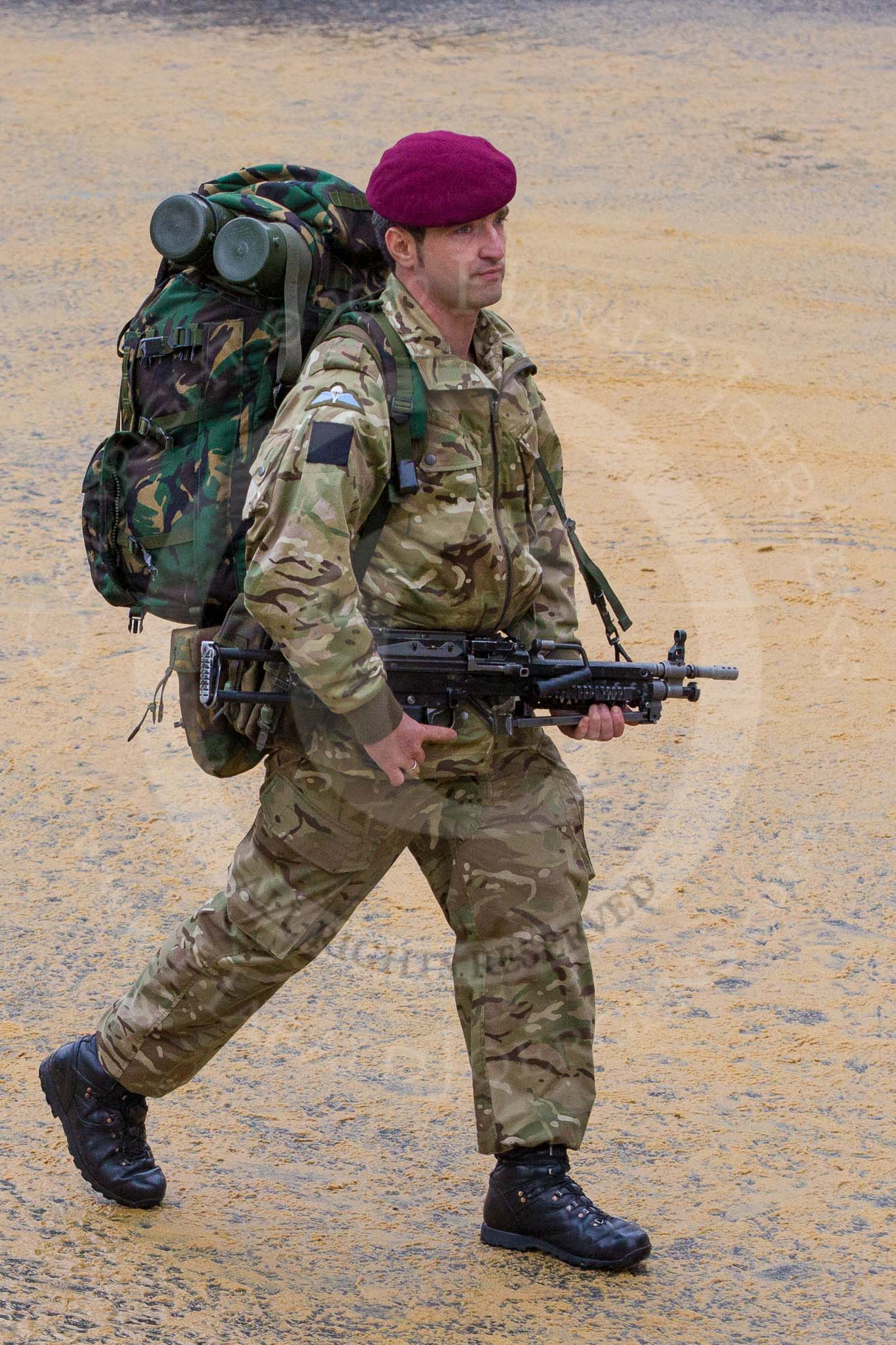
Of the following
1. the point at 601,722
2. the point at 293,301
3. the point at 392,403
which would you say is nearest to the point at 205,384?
the point at 293,301

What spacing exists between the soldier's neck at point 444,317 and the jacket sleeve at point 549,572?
22 centimetres

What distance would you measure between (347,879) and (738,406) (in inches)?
236

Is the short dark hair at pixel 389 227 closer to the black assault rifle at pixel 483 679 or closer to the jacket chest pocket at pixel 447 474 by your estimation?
the jacket chest pocket at pixel 447 474

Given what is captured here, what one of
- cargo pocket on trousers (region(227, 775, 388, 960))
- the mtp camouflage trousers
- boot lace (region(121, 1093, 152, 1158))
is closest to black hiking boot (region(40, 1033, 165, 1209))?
boot lace (region(121, 1093, 152, 1158))

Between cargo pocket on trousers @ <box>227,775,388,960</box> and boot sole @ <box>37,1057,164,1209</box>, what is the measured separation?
580mm

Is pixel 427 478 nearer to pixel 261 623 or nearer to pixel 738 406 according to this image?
pixel 261 623

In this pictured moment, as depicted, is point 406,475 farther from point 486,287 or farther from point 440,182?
point 440,182

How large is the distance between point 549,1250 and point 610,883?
5.72 ft

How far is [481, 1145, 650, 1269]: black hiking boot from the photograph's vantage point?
3.03 metres

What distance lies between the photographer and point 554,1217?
304 centimetres

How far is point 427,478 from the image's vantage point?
2926mm

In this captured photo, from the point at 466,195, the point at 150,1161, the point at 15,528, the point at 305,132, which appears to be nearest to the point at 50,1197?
the point at 150,1161

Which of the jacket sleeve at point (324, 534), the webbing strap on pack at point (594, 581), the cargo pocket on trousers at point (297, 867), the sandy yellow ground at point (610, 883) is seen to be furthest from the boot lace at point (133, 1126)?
the webbing strap on pack at point (594, 581)

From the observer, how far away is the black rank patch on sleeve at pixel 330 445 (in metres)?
2.74
